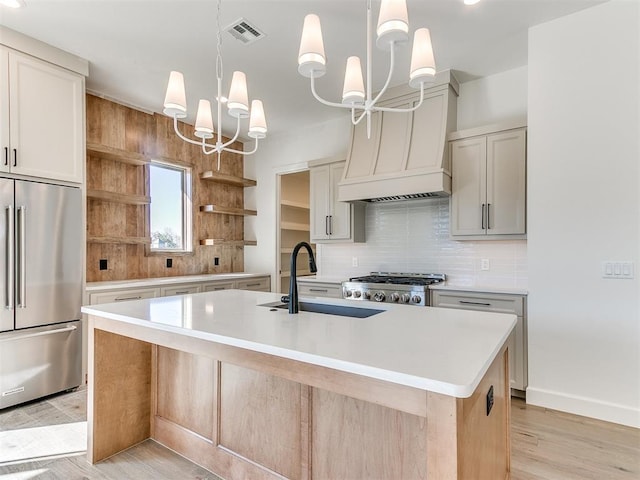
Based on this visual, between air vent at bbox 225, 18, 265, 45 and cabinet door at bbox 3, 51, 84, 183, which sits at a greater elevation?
air vent at bbox 225, 18, 265, 45

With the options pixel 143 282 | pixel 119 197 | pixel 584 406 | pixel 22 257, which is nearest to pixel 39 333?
pixel 22 257

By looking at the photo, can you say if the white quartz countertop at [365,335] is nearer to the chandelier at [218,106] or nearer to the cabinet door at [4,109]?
the chandelier at [218,106]

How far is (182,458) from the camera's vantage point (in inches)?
83.6

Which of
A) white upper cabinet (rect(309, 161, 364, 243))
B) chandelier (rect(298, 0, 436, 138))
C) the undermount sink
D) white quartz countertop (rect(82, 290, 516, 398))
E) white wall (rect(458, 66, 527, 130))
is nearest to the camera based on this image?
white quartz countertop (rect(82, 290, 516, 398))

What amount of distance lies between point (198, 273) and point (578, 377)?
165 inches

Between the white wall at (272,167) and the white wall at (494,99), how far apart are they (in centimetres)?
153

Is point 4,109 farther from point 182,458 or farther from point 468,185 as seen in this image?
point 468,185

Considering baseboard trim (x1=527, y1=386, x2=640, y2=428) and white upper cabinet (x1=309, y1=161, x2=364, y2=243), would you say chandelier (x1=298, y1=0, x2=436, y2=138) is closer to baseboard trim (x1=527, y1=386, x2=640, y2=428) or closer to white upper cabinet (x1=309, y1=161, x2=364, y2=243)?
white upper cabinet (x1=309, y1=161, x2=364, y2=243)

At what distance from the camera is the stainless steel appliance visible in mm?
3328

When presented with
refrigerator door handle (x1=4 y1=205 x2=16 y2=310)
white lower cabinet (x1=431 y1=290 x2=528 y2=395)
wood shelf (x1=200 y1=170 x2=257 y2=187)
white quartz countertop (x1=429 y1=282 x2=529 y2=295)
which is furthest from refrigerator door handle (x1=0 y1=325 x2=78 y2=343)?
white lower cabinet (x1=431 y1=290 x2=528 y2=395)

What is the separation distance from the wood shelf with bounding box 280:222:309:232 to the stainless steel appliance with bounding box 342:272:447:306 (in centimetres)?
184

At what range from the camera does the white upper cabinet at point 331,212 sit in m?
4.19

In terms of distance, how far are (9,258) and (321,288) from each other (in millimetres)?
2787

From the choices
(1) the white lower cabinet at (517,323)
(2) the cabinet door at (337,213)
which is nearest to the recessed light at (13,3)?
(2) the cabinet door at (337,213)
